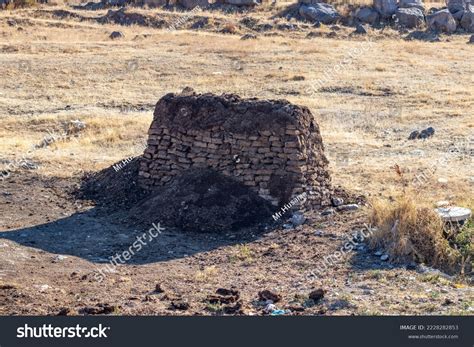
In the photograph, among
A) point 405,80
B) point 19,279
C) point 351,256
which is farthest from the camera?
point 405,80

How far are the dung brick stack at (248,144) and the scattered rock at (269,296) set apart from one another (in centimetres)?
300

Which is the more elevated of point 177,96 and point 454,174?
point 177,96

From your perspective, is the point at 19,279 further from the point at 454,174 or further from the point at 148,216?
the point at 454,174

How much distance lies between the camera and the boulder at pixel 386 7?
1460 inches

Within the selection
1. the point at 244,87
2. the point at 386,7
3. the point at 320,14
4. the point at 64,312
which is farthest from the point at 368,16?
the point at 64,312

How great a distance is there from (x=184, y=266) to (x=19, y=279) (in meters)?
1.78

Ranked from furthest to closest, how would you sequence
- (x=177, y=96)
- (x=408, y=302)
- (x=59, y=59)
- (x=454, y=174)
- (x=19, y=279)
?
(x=59, y=59) → (x=454, y=174) → (x=177, y=96) → (x=19, y=279) → (x=408, y=302)

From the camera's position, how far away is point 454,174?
1438 cm

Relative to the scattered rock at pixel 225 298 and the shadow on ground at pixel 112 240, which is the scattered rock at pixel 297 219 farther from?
the scattered rock at pixel 225 298

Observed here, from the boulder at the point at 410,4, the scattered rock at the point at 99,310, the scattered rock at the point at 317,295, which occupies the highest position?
the boulder at the point at 410,4

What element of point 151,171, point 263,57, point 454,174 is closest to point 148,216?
point 151,171

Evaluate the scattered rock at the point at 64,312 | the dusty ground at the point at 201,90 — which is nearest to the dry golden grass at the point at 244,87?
the dusty ground at the point at 201,90

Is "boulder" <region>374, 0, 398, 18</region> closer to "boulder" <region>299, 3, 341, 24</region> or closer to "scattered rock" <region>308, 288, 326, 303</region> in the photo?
"boulder" <region>299, 3, 341, 24</region>

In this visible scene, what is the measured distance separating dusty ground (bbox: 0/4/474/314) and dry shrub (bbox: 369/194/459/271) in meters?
0.26
